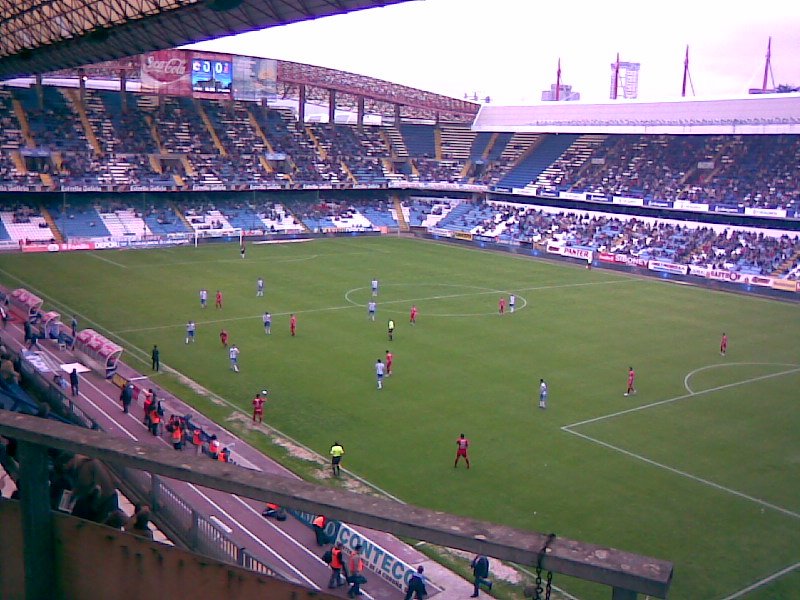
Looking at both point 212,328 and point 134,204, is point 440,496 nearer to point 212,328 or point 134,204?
point 212,328

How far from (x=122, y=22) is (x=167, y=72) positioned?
4498 centimetres

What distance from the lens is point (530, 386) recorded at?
1045 inches

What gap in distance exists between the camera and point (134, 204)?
63.6m

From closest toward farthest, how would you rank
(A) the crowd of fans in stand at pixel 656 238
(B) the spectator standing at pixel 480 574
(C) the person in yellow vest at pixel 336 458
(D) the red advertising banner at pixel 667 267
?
(B) the spectator standing at pixel 480 574, (C) the person in yellow vest at pixel 336 458, (A) the crowd of fans in stand at pixel 656 238, (D) the red advertising banner at pixel 667 267

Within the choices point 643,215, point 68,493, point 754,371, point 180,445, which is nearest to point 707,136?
point 643,215

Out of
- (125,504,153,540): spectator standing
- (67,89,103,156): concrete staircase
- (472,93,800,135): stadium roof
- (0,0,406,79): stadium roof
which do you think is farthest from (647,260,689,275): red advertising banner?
(125,504,153,540): spectator standing

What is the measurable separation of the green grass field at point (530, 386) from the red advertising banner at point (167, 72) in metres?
19.4

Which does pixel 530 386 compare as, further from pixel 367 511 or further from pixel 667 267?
pixel 667 267

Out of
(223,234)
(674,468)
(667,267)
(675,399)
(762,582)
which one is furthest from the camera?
(223,234)

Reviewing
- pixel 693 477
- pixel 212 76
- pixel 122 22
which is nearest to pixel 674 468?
pixel 693 477

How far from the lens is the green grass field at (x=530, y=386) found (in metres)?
17.2

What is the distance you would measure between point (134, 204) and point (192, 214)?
4585mm

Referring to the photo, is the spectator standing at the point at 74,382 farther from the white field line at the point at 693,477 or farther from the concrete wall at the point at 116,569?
the concrete wall at the point at 116,569

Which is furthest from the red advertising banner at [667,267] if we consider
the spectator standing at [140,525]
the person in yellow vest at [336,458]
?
the spectator standing at [140,525]
